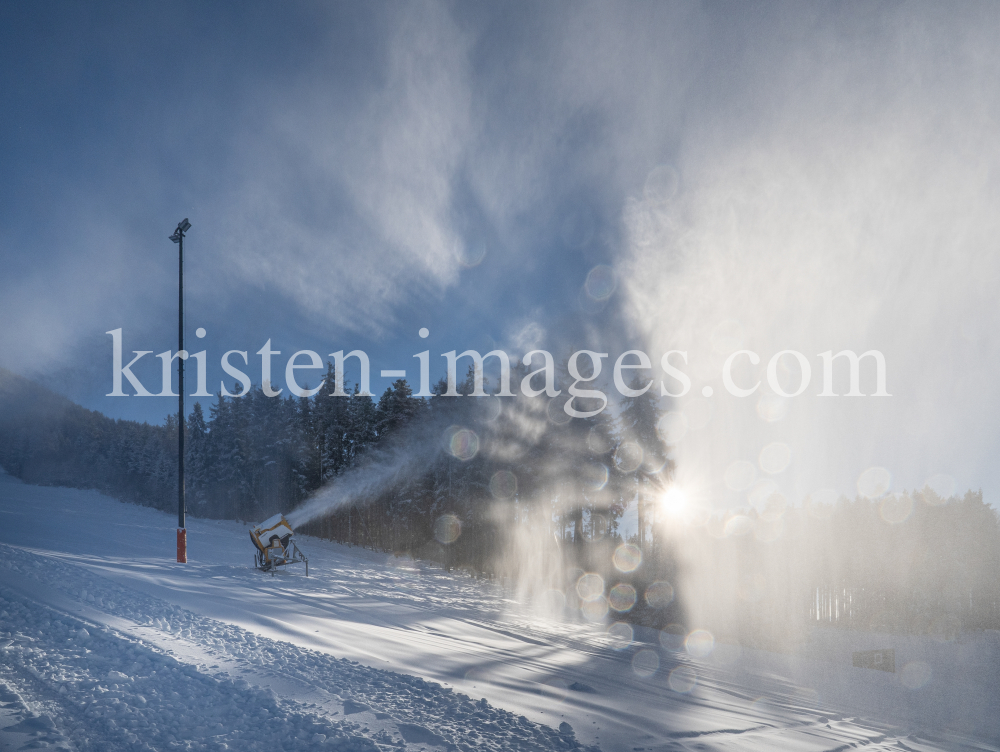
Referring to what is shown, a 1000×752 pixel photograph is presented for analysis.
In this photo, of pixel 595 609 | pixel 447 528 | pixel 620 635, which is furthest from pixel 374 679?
pixel 447 528

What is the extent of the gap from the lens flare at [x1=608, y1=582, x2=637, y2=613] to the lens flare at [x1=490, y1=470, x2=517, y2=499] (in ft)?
28.1

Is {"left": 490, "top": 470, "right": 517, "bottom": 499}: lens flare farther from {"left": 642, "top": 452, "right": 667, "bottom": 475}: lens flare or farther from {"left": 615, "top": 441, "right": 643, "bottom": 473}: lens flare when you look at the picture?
{"left": 642, "top": 452, "right": 667, "bottom": 475}: lens flare

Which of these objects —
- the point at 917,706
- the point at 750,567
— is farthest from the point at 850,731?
the point at 750,567

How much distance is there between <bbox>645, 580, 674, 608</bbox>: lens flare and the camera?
20141 mm

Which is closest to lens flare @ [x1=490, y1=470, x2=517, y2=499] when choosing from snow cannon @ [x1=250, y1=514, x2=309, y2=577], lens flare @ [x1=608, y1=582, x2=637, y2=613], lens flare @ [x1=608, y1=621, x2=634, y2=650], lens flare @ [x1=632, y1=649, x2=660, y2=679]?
lens flare @ [x1=608, y1=582, x2=637, y2=613]

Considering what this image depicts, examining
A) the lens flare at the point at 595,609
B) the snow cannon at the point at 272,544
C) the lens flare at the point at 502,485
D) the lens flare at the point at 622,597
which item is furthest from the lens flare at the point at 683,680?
the lens flare at the point at 502,485

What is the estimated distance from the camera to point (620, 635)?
14180mm

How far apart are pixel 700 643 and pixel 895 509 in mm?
25052

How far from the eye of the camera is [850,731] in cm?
725

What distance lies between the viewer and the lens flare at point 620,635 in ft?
40.7

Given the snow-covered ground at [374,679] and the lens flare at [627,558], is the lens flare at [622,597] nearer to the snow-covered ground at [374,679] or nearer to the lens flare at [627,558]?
the lens flare at [627,558]

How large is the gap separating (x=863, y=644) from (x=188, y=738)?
20750mm

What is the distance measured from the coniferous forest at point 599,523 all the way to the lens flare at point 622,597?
0.08 meters

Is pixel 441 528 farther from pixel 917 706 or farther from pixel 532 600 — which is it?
pixel 917 706
